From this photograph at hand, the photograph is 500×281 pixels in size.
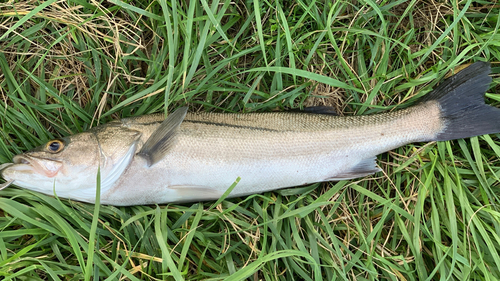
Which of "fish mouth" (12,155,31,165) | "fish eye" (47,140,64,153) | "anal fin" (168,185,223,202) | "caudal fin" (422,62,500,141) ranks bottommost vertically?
"anal fin" (168,185,223,202)

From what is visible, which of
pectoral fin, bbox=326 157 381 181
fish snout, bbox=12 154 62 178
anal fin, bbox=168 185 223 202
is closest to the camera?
fish snout, bbox=12 154 62 178

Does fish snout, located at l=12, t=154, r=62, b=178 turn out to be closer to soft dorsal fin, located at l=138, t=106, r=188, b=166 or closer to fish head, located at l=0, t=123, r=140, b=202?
fish head, located at l=0, t=123, r=140, b=202

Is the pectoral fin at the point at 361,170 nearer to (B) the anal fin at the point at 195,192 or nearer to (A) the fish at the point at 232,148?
(A) the fish at the point at 232,148

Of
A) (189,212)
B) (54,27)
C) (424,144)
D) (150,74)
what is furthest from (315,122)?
(54,27)

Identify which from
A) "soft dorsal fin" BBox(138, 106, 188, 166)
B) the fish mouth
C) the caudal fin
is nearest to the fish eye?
the fish mouth

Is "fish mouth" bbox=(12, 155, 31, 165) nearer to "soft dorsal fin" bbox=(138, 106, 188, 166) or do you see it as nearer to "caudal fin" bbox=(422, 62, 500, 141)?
"soft dorsal fin" bbox=(138, 106, 188, 166)

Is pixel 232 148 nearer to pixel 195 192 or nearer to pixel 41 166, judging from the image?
pixel 195 192

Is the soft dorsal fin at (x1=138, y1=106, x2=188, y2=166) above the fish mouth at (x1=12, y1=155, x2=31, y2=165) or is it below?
above

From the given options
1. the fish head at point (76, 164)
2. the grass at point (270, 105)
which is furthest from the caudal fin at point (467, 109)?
the fish head at point (76, 164)

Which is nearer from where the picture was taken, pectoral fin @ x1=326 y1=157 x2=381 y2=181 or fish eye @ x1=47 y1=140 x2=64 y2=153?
fish eye @ x1=47 y1=140 x2=64 y2=153

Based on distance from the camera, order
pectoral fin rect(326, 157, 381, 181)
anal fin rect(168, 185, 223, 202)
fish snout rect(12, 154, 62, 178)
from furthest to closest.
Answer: pectoral fin rect(326, 157, 381, 181)
anal fin rect(168, 185, 223, 202)
fish snout rect(12, 154, 62, 178)
